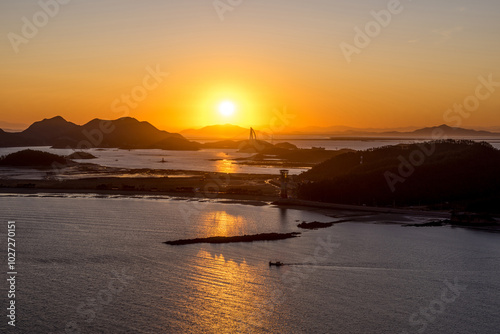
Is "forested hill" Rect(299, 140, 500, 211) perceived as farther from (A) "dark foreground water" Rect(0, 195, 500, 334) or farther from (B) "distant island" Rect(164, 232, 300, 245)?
(B) "distant island" Rect(164, 232, 300, 245)

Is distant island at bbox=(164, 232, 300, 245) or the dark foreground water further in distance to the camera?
distant island at bbox=(164, 232, 300, 245)

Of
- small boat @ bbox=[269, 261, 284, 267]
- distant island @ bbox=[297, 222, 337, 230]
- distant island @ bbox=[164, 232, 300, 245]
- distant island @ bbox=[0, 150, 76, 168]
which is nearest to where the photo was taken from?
small boat @ bbox=[269, 261, 284, 267]

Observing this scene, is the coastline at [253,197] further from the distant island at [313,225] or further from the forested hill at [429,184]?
the forested hill at [429,184]

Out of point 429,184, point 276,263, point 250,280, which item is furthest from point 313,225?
point 429,184

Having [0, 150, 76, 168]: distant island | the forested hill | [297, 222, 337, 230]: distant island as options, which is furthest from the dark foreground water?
[0, 150, 76, 168]: distant island

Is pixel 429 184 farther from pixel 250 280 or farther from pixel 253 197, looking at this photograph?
pixel 250 280

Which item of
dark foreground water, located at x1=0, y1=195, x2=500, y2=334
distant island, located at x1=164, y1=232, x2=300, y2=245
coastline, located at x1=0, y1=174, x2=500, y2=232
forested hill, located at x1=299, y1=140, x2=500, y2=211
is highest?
forested hill, located at x1=299, y1=140, x2=500, y2=211

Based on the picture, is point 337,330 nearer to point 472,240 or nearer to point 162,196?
point 472,240

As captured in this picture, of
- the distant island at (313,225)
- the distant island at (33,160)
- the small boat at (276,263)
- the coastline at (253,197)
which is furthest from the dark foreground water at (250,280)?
the distant island at (33,160)

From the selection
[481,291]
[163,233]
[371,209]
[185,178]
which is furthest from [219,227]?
[185,178]
